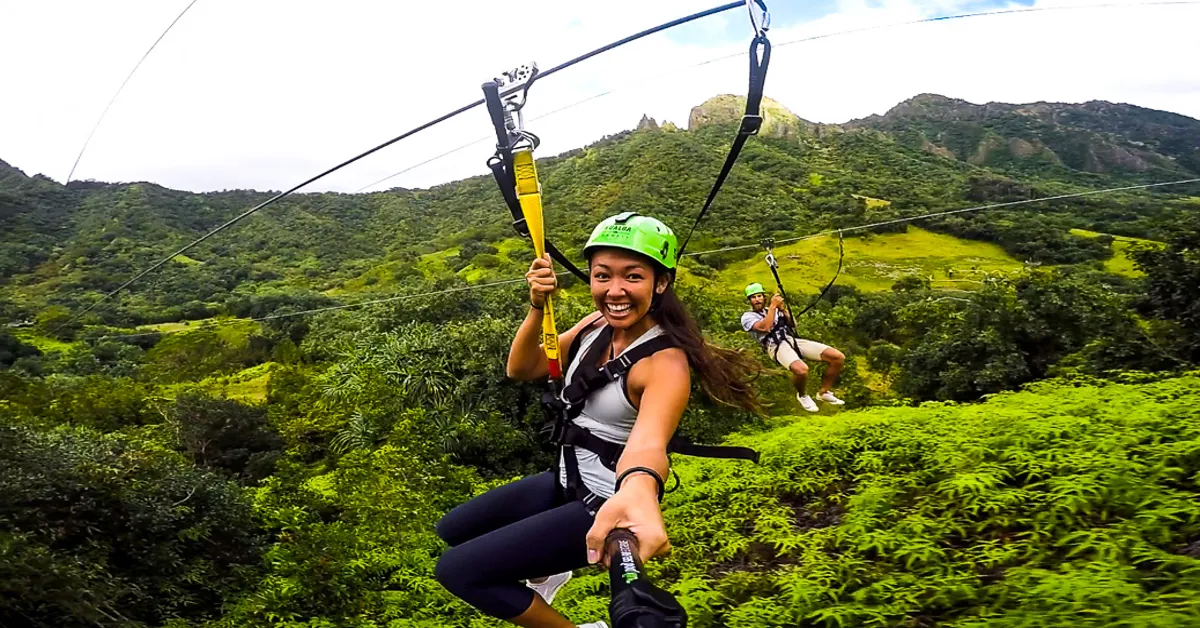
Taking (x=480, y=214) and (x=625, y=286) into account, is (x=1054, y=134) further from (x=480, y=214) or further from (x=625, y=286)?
(x=625, y=286)

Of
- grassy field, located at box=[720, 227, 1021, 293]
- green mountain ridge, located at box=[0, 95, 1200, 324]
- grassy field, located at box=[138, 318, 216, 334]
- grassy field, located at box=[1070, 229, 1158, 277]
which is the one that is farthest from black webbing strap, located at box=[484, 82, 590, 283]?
grassy field, located at box=[138, 318, 216, 334]

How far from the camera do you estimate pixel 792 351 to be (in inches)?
326

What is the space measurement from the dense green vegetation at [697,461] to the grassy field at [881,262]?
804 millimetres

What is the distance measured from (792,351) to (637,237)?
22.1 ft

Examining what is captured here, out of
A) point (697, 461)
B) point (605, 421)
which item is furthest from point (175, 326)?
point (605, 421)

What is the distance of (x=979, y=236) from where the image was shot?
3506 cm

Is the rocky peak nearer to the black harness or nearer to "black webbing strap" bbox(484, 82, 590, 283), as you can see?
"black webbing strap" bbox(484, 82, 590, 283)

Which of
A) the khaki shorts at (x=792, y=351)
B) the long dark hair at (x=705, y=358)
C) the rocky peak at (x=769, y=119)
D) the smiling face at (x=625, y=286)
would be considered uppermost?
the rocky peak at (x=769, y=119)

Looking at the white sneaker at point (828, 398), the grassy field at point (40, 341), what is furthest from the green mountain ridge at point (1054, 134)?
the grassy field at point (40, 341)

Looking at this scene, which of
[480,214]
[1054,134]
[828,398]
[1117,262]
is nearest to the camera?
[828,398]

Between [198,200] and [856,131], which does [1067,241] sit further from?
[198,200]

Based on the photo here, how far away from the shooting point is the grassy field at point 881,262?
3075cm

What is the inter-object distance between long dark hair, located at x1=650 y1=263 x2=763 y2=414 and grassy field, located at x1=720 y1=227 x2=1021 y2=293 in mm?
28069

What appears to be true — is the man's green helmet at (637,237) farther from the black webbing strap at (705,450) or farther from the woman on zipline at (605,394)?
the black webbing strap at (705,450)
